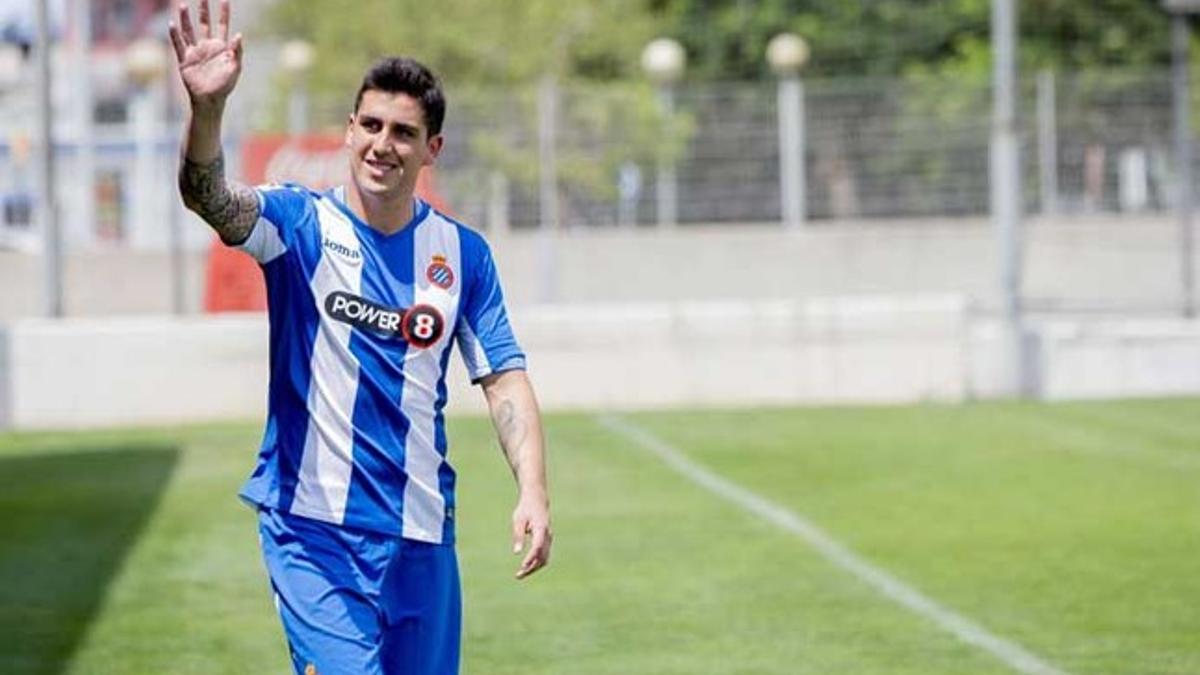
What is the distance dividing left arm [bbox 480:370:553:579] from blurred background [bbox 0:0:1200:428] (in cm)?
1643

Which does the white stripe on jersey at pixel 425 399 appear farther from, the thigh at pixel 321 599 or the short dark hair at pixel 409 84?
the short dark hair at pixel 409 84

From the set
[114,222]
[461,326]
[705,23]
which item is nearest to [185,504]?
[461,326]

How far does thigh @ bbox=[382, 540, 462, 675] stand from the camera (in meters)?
6.77

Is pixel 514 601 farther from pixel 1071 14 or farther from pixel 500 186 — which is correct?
pixel 1071 14

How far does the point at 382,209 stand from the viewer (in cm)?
687

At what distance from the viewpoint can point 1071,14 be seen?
190 feet

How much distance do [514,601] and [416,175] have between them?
6.18m

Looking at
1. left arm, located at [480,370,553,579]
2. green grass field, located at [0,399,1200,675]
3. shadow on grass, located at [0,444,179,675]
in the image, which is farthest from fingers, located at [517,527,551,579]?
shadow on grass, located at [0,444,179,675]

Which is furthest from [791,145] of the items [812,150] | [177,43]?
[177,43]

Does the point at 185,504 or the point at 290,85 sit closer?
the point at 185,504

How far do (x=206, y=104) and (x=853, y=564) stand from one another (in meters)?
8.04

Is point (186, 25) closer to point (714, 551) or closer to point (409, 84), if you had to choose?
point (409, 84)

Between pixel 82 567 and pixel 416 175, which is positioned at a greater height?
pixel 416 175

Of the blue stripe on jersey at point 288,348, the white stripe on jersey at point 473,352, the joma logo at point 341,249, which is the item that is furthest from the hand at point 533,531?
the joma logo at point 341,249
